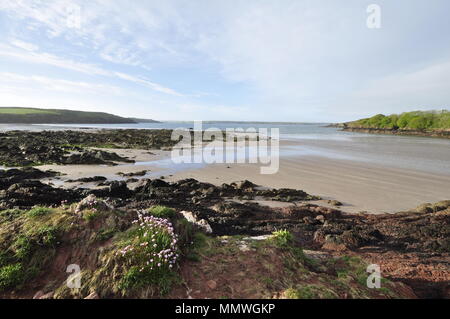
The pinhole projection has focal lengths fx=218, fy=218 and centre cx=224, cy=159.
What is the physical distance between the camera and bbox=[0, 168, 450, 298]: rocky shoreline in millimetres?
3889

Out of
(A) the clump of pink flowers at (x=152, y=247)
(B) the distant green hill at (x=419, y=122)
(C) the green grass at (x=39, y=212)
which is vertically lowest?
(A) the clump of pink flowers at (x=152, y=247)

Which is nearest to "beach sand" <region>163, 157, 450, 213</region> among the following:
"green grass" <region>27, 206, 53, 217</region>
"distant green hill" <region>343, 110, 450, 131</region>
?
"green grass" <region>27, 206, 53, 217</region>

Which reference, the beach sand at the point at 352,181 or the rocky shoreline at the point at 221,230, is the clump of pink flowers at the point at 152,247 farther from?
the beach sand at the point at 352,181

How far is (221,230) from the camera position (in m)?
7.53

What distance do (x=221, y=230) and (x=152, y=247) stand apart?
3839 mm

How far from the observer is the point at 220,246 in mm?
4852

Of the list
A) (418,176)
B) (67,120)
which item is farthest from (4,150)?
(67,120)

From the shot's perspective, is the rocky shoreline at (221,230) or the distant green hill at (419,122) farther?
the distant green hill at (419,122)

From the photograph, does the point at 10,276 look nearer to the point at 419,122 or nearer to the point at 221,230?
the point at 221,230

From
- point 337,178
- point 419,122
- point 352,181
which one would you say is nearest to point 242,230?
point 352,181

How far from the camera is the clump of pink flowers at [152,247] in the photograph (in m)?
3.80

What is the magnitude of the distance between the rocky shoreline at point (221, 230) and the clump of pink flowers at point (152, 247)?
32cm

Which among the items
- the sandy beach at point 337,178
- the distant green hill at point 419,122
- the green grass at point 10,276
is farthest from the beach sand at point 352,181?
the distant green hill at point 419,122
